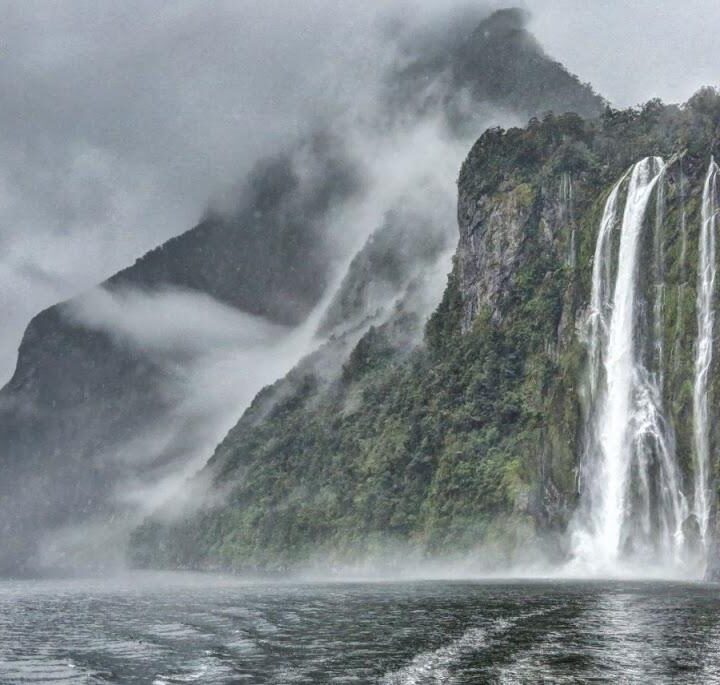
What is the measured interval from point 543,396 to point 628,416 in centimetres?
2532

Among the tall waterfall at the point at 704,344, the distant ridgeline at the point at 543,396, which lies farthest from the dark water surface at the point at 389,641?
the distant ridgeline at the point at 543,396

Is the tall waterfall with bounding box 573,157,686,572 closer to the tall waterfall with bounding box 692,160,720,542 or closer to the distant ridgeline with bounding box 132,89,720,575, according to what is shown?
the distant ridgeline with bounding box 132,89,720,575

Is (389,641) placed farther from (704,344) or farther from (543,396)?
(543,396)

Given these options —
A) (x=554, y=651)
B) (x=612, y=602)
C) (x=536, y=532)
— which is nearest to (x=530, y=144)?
(x=536, y=532)

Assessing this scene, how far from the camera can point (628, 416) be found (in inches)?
3209

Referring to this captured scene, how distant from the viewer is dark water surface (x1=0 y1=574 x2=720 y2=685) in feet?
75.8

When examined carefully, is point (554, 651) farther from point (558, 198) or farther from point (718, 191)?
point (558, 198)

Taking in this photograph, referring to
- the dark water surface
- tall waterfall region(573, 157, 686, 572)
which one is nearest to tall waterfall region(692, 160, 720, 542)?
tall waterfall region(573, 157, 686, 572)

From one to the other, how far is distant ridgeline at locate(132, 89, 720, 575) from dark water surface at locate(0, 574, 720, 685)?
Answer: 29060 millimetres

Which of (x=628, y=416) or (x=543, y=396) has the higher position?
(x=543, y=396)

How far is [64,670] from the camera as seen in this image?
25.2 m

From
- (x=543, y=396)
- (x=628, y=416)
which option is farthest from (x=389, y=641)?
(x=543, y=396)

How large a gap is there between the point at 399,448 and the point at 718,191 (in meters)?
57.9

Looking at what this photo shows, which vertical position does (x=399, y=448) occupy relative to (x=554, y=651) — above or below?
above
